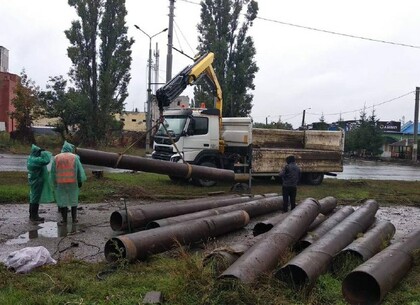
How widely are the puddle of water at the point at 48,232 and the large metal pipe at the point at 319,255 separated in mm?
4601

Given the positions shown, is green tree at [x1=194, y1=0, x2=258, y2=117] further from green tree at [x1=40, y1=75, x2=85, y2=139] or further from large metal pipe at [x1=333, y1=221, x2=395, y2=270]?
large metal pipe at [x1=333, y1=221, x2=395, y2=270]

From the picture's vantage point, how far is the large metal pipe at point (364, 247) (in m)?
6.07

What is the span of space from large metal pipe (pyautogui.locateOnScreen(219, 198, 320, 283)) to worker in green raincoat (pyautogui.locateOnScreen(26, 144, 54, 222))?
5084 millimetres

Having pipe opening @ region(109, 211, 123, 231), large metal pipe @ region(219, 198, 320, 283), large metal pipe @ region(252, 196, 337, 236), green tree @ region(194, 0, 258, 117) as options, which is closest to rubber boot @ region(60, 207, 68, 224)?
pipe opening @ region(109, 211, 123, 231)

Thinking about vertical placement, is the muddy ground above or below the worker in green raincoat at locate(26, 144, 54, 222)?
below

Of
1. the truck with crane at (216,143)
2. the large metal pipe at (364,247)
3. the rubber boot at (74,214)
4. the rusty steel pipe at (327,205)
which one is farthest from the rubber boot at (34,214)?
the large metal pipe at (364,247)

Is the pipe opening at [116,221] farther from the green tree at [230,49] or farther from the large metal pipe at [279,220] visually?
the green tree at [230,49]

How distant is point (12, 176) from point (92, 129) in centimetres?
1884

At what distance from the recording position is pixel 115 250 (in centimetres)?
630

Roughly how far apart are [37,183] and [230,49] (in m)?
26.2

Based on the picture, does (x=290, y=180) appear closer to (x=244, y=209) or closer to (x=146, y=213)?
(x=244, y=209)

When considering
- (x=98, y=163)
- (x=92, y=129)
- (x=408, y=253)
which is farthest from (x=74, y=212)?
(x=92, y=129)

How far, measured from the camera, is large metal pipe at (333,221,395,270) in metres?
6.07

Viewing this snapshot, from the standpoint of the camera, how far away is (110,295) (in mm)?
4949
